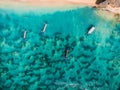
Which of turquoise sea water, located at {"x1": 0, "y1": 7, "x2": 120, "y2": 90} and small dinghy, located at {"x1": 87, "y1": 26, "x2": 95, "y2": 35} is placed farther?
small dinghy, located at {"x1": 87, "y1": 26, "x2": 95, "y2": 35}

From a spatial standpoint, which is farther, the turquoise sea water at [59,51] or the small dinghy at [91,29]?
the small dinghy at [91,29]

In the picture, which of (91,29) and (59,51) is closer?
(59,51)

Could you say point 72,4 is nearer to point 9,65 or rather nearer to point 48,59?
point 48,59

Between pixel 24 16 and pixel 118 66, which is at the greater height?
pixel 24 16

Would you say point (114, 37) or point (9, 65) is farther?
point (114, 37)

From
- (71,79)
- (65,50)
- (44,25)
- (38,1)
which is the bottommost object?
(71,79)

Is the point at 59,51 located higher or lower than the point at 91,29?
lower

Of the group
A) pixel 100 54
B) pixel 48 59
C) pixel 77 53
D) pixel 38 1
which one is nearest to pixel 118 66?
pixel 100 54
